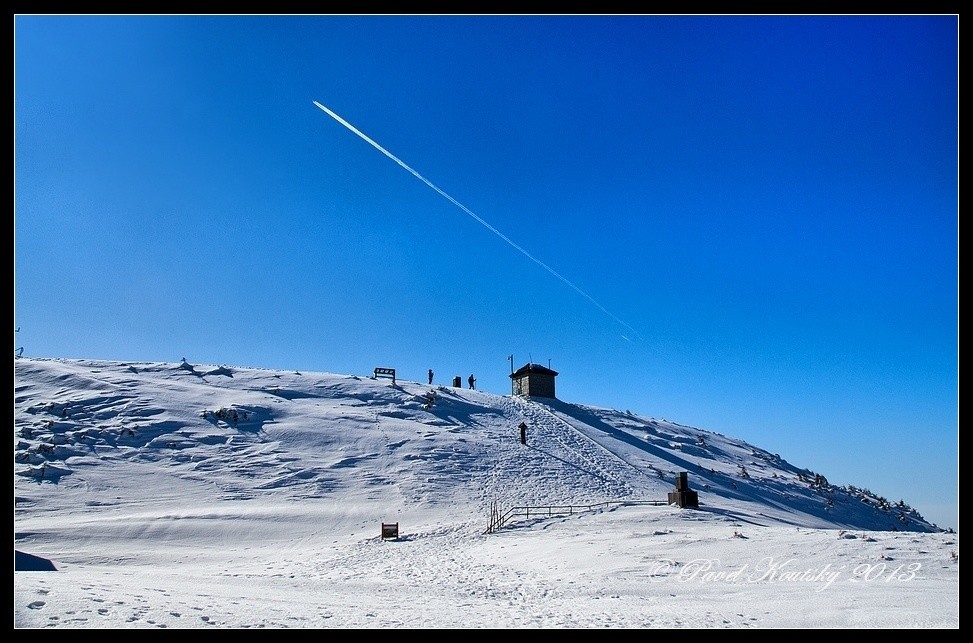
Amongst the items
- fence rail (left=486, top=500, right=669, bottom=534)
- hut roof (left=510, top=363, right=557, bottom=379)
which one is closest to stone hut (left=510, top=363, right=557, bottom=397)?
hut roof (left=510, top=363, right=557, bottom=379)

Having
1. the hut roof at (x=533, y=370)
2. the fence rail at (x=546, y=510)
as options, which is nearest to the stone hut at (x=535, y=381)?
the hut roof at (x=533, y=370)

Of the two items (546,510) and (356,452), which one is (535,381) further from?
(546,510)

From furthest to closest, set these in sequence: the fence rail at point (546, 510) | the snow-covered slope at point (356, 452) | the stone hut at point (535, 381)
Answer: the stone hut at point (535, 381), the snow-covered slope at point (356, 452), the fence rail at point (546, 510)

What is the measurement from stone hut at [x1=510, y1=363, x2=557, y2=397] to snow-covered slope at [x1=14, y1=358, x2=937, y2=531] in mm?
3800

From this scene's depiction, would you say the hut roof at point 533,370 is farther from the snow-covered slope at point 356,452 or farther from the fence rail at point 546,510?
the fence rail at point 546,510

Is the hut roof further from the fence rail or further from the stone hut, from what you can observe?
the fence rail

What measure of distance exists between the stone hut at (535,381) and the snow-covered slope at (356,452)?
380 cm

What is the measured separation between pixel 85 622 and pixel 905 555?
59.4 ft

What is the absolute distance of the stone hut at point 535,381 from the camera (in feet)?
181

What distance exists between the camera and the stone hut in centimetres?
5506

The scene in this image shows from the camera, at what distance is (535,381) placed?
181ft

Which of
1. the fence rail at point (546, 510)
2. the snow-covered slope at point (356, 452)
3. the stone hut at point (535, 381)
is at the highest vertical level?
the stone hut at point (535, 381)
